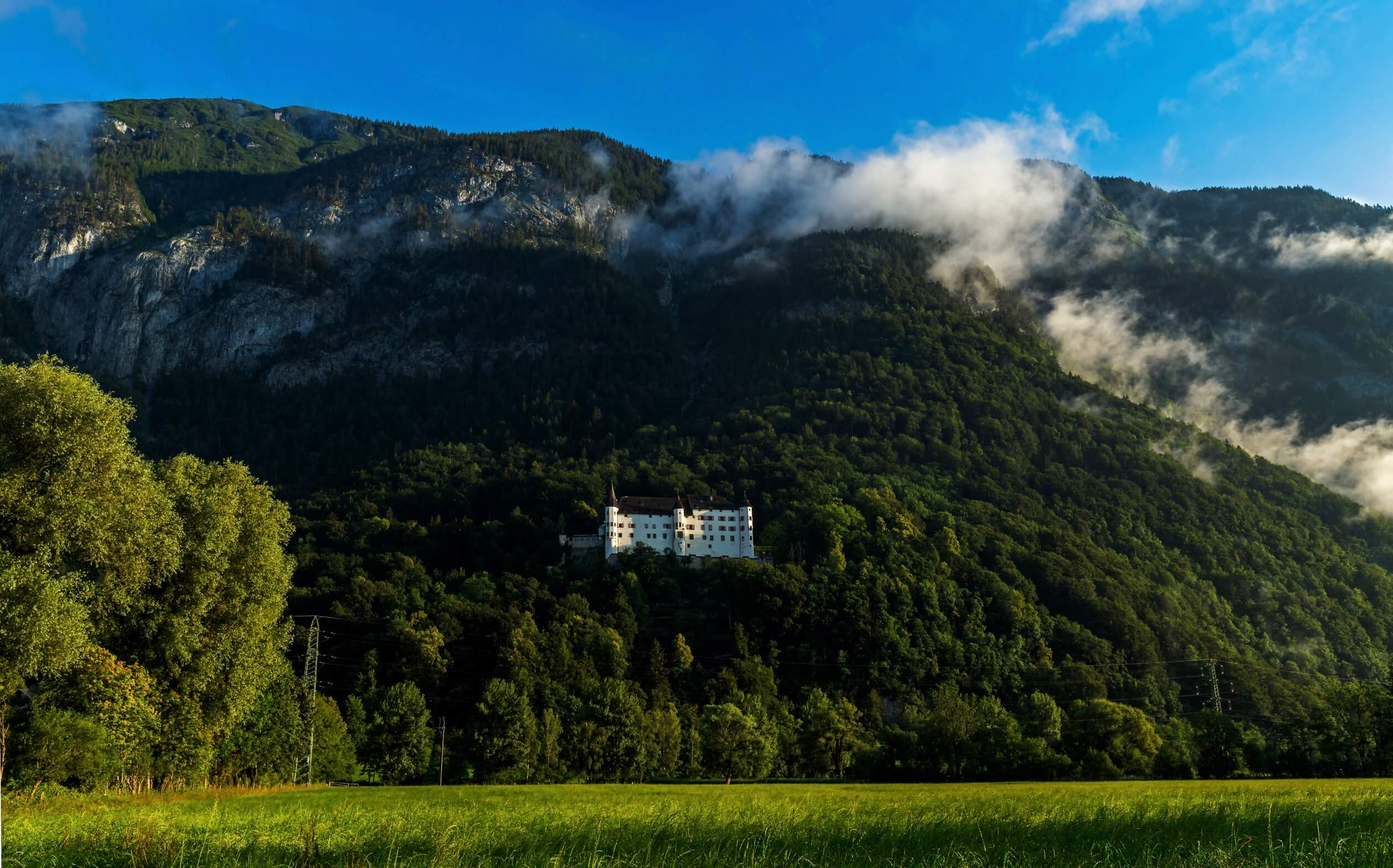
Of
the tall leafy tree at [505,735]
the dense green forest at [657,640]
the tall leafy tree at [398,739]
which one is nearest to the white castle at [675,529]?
the dense green forest at [657,640]

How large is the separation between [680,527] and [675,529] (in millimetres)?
1228

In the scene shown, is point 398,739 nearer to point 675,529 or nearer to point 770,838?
point 770,838

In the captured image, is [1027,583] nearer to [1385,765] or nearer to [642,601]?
[642,601]

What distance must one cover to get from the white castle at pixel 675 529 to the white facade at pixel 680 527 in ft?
0.36

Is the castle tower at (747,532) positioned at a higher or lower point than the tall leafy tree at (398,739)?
higher

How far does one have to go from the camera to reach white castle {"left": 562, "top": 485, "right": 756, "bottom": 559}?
564 feet

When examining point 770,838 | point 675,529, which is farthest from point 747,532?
point 770,838

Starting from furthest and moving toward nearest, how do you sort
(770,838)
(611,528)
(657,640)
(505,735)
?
(611,528)
(657,640)
(505,735)
(770,838)

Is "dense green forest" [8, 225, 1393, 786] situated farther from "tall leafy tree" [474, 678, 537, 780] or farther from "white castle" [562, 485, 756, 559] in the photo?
"white castle" [562, 485, 756, 559]

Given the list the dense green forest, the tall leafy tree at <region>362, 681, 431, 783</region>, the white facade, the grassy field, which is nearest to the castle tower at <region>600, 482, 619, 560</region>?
the white facade

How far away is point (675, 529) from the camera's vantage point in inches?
6988

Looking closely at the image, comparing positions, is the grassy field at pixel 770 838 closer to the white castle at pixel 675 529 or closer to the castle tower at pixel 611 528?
the castle tower at pixel 611 528

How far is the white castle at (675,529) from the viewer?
564 feet

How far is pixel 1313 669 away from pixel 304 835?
19282 centimetres
